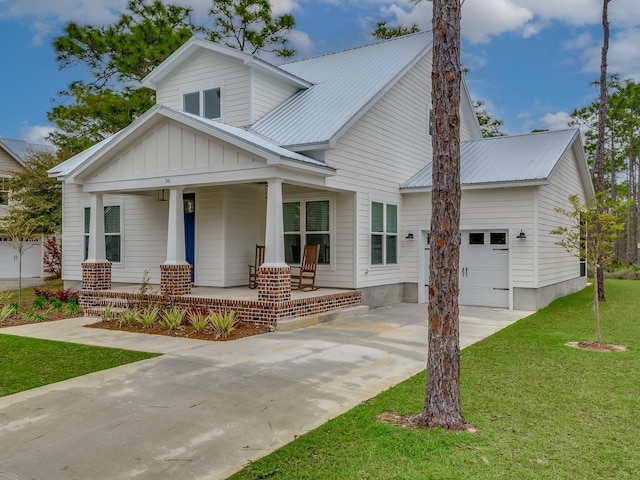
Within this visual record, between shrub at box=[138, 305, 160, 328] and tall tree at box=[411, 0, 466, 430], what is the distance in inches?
270

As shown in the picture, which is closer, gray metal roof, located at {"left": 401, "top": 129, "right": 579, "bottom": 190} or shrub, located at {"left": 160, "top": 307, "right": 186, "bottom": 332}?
shrub, located at {"left": 160, "top": 307, "right": 186, "bottom": 332}

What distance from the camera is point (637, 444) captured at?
4148 millimetres

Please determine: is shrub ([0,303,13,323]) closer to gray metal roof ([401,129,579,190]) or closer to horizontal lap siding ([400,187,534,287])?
gray metal roof ([401,129,579,190])

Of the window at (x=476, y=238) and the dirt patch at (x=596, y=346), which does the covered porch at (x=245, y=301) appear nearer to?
the window at (x=476, y=238)

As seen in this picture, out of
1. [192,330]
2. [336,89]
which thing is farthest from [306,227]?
[192,330]

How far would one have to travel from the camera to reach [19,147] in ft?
97.2

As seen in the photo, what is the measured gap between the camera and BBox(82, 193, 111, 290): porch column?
12812 millimetres

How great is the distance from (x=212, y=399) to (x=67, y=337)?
5079 millimetres

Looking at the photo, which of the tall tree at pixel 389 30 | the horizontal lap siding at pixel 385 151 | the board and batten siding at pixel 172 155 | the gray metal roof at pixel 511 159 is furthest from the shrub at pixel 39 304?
the tall tree at pixel 389 30

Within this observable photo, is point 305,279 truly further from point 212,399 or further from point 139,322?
point 212,399

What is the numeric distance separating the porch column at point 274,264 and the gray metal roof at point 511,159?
211 inches

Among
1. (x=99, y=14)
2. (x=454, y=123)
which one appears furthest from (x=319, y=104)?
(x=99, y=14)

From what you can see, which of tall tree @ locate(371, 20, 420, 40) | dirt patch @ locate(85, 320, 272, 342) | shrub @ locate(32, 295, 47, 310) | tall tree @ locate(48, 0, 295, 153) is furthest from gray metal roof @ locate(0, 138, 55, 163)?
dirt patch @ locate(85, 320, 272, 342)

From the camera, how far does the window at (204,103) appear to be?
565 inches
